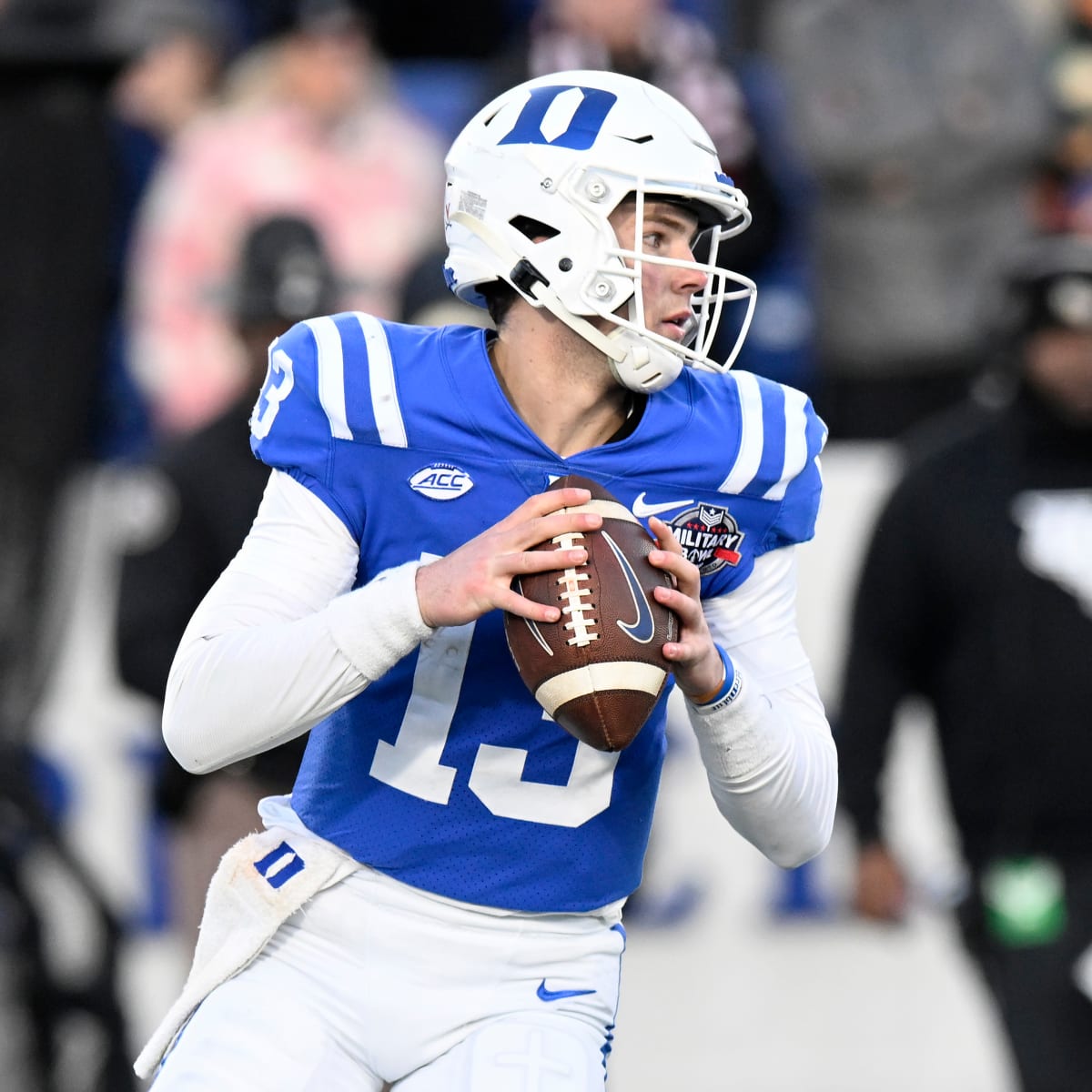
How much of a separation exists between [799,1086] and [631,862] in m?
3.44

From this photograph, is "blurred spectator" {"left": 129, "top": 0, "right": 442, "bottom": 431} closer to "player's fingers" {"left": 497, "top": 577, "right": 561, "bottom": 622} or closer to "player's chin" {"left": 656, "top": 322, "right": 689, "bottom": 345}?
"player's chin" {"left": 656, "top": 322, "right": 689, "bottom": 345}

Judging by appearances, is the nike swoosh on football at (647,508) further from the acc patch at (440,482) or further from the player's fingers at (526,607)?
the player's fingers at (526,607)

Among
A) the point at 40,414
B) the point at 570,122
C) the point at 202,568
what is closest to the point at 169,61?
the point at 40,414

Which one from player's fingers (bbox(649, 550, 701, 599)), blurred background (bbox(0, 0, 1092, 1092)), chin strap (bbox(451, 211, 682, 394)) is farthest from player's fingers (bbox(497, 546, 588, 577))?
blurred background (bbox(0, 0, 1092, 1092))

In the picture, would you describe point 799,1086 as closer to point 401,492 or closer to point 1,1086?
point 1,1086

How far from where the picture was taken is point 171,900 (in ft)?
20.0

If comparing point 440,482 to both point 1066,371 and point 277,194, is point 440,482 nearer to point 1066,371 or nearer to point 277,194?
point 1066,371

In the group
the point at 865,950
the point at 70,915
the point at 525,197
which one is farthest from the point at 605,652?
the point at 865,950

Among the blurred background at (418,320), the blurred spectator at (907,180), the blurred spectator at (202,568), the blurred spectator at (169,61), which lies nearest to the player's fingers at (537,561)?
the blurred spectator at (202,568)

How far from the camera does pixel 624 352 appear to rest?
2.97m

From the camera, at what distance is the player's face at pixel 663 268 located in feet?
9.81

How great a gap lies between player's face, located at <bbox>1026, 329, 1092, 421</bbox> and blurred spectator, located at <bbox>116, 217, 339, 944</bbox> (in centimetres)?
171

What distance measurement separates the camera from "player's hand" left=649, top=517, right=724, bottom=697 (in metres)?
2.73

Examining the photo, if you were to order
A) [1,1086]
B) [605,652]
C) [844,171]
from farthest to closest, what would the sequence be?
[844,171]
[1,1086]
[605,652]
